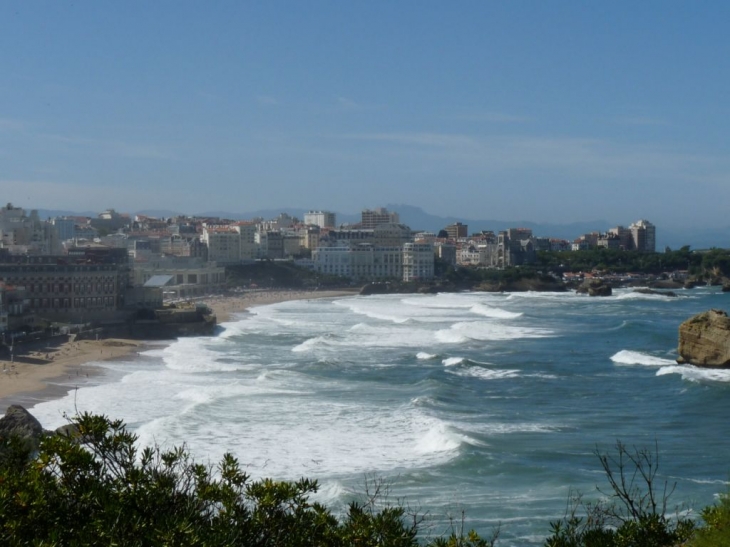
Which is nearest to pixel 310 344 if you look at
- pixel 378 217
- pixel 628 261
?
pixel 628 261

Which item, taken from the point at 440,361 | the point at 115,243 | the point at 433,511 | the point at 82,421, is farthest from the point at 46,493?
the point at 115,243

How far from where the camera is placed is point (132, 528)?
622 cm

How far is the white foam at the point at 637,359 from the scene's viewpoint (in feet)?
104

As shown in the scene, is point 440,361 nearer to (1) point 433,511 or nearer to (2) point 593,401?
(2) point 593,401

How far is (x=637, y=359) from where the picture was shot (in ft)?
108

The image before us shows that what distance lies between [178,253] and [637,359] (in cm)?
5707

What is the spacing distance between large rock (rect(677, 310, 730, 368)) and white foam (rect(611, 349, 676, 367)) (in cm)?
122

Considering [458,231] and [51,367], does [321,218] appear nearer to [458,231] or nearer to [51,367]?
[458,231]

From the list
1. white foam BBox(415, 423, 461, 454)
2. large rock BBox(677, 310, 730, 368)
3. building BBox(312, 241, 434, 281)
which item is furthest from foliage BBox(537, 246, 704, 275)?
white foam BBox(415, 423, 461, 454)

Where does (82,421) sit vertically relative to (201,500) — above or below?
above

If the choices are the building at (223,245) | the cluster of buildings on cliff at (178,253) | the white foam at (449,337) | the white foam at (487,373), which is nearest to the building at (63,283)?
the cluster of buildings on cliff at (178,253)

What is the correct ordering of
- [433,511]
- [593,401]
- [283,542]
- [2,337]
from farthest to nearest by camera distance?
[2,337] → [593,401] → [433,511] → [283,542]

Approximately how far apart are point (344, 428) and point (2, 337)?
18.8m

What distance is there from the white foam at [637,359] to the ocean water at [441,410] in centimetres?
9
